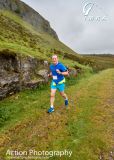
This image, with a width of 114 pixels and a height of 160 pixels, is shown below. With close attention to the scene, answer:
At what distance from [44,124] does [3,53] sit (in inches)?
276

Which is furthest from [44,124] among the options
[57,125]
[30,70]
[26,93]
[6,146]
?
[30,70]

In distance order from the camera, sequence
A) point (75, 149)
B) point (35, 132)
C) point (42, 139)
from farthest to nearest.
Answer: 1. point (35, 132)
2. point (42, 139)
3. point (75, 149)

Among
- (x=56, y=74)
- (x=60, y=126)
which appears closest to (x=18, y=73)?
(x=56, y=74)

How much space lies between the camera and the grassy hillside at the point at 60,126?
1004cm

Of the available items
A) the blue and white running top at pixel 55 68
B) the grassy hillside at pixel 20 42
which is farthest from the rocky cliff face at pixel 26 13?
the blue and white running top at pixel 55 68

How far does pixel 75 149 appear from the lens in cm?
980

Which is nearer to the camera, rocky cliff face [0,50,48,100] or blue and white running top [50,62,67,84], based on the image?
blue and white running top [50,62,67,84]

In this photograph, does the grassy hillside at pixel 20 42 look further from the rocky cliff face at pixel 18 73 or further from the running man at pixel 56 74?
the running man at pixel 56 74

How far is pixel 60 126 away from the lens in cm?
1216

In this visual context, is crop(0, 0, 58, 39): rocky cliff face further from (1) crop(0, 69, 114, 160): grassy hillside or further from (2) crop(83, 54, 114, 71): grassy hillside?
(1) crop(0, 69, 114, 160): grassy hillside

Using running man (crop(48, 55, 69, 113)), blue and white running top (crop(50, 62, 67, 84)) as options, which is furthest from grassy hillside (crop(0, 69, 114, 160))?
blue and white running top (crop(50, 62, 67, 84))

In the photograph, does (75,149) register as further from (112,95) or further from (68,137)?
(112,95)

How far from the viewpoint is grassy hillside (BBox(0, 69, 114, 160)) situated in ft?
32.9

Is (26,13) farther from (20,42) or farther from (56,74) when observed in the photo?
(56,74)
